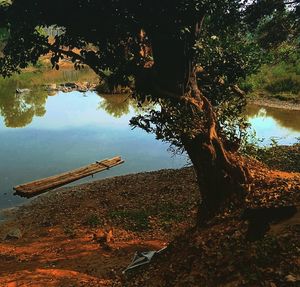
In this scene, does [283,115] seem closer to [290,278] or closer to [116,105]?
[116,105]

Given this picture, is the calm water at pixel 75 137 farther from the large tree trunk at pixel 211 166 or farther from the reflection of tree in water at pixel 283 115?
the large tree trunk at pixel 211 166

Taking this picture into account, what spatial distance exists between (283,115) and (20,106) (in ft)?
104

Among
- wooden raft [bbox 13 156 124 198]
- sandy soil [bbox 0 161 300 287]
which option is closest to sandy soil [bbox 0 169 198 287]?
sandy soil [bbox 0 161 300 287]

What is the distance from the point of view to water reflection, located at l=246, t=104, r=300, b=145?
36031mm

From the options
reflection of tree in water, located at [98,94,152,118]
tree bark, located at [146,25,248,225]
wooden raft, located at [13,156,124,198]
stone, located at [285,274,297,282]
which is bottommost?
wooden raft, located at [13,156,124,198]

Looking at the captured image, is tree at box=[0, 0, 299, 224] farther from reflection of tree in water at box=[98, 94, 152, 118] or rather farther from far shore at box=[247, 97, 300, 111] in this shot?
far shore at box=[247, 97, 300, 111]

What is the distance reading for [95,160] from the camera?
99.5 ft

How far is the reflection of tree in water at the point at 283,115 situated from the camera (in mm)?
40562

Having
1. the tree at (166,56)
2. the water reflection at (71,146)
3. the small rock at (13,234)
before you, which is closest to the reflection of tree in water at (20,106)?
the water reflection at (71,146)

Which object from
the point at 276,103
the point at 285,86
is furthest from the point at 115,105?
the point at 285,86

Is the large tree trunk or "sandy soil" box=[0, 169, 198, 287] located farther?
"sandy soil" box=[0, 169, 198, 287]

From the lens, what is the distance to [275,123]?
137ft

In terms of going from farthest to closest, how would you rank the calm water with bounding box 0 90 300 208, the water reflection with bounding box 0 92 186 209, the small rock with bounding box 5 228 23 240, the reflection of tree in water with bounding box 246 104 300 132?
the reflection of tree in water with bounding box 246 104 300 132
the calm water with bounding box 0 90 300 208
the water reflection with bounding box 0 92 186 209
the small rock with bounding box 5 228 23 240

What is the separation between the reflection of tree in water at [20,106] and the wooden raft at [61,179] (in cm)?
1672
